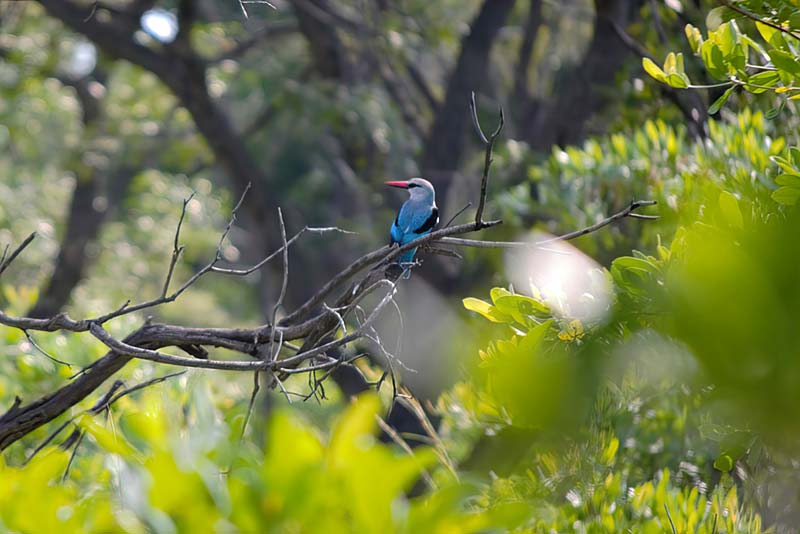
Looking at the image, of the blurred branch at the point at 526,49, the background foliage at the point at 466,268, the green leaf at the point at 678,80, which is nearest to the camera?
the background foliage at the point at 466,268

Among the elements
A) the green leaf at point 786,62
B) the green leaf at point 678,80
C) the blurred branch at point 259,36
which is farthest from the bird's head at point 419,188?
the blurred branch at point 259,36

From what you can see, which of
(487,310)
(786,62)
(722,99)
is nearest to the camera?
(786,62)

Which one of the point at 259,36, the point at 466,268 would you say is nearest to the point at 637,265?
the point at 466,268

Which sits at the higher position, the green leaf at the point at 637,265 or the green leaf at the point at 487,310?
the green leaf at the point at 637,265

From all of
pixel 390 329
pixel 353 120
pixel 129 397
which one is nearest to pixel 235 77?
pixel 353 120

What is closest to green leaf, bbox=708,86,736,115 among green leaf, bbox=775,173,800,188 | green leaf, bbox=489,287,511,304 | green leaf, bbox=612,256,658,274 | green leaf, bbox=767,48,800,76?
green leaf, bbox=767,48,800,76

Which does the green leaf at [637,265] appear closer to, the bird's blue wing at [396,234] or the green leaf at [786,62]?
the green leaf at [786,62]

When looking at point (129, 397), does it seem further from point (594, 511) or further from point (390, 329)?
point (390, 329)

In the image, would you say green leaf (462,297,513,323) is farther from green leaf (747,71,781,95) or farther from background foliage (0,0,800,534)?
green leaf (747,71,781,95)

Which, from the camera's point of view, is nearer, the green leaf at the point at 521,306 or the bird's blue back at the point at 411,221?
the green leaf at the point at 521,306

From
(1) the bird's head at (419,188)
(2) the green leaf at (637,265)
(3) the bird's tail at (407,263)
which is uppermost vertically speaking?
(2) the green leaf at (637,265)

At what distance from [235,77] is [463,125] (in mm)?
2872

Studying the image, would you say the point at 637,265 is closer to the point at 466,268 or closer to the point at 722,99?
the point at 722,99

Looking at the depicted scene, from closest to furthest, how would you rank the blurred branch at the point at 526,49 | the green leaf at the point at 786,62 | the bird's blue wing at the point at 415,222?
the green leaf at the point at 786,62 → the bird's blue wing at the point at 415,222 → the blurred branch at the point at 526,49
